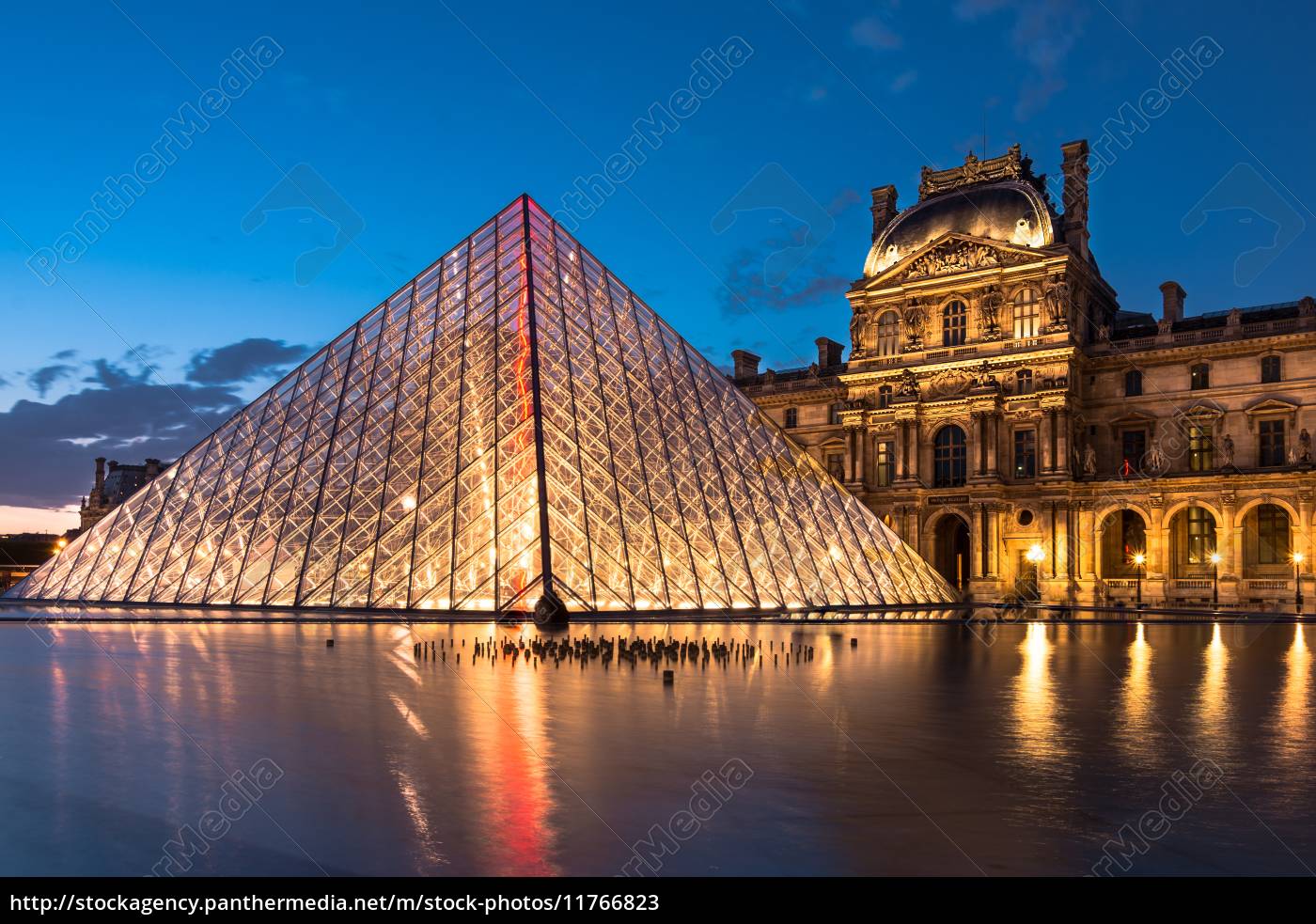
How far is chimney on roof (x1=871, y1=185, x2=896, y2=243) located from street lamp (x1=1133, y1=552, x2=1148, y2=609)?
2160 cm

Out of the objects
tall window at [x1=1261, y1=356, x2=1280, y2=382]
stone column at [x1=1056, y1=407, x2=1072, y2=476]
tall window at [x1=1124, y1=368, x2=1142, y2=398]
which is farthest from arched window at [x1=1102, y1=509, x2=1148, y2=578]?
tall window at [x1=1261, y1=356, x2=1280, y2=382]

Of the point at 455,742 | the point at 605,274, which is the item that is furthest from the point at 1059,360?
the point at 455,742

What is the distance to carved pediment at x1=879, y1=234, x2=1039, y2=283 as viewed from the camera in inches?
2018

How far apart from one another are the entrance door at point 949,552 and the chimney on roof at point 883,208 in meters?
15.9

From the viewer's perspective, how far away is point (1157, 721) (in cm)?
1095

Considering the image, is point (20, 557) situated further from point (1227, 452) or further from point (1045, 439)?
point (1227, 452)

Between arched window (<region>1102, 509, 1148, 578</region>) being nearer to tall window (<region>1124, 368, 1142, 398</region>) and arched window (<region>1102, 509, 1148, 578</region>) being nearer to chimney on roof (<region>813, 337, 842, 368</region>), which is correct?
tall window (<region>1124, 368, 1142, 398</region>)

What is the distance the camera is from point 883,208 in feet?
194

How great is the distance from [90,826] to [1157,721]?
31.3 feet

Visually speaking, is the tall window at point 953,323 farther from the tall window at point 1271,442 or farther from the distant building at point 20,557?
the distant building at point 20,557

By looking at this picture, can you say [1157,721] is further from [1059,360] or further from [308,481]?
[1059,360]

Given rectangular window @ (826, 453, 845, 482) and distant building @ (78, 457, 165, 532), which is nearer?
rectangular window @ (826, 453, 845, 482)
